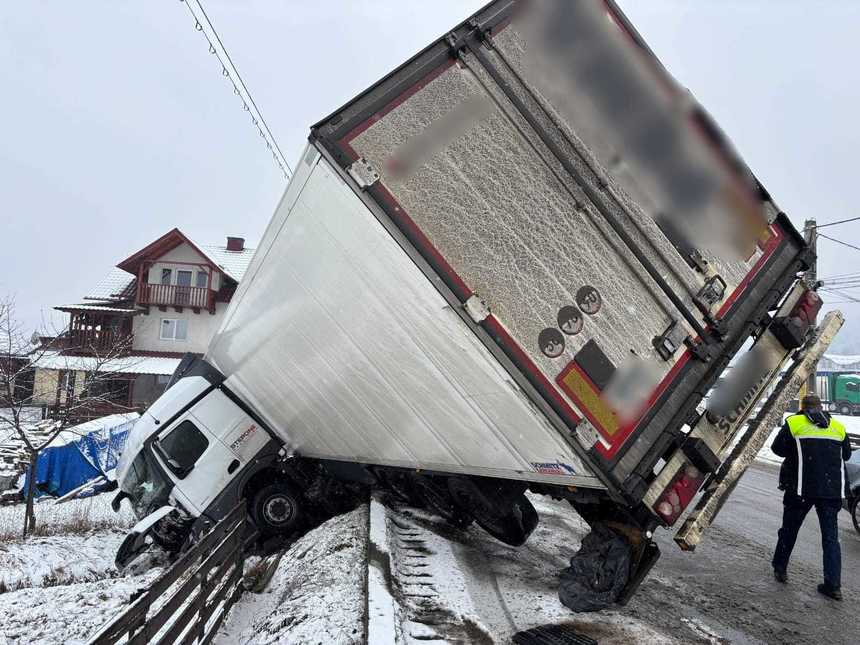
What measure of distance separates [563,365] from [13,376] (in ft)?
41.7

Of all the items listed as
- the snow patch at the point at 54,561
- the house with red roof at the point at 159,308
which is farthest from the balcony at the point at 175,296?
the snow patch at the point at 54,561

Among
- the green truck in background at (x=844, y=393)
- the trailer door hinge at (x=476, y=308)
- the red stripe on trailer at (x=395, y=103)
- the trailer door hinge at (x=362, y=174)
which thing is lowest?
the green truck in background at (x=844, y=393)

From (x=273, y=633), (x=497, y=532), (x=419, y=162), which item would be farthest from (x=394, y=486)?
(x=419, y=162)

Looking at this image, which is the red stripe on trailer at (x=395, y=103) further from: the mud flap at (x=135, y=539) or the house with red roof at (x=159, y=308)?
the house with red roof at (x=159, y=308)

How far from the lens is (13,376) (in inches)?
467

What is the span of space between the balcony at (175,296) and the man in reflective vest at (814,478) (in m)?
29.2

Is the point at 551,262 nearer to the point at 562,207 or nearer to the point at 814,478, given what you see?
the point at 562,207

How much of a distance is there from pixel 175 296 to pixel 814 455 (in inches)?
1196

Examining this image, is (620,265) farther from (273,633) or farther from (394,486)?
(394,486)

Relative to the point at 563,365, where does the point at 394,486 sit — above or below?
below

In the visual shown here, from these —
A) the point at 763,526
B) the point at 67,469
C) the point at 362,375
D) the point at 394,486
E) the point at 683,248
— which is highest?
the point at 67,469

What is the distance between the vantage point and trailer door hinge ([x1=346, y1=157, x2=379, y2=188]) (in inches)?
117

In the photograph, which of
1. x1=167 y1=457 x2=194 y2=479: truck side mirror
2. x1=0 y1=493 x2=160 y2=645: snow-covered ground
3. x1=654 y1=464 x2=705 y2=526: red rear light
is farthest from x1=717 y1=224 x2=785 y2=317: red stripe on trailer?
x1=167 y1=457 x2=194 y2=479: truck side mirror

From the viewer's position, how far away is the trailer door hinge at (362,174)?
2975 mm
